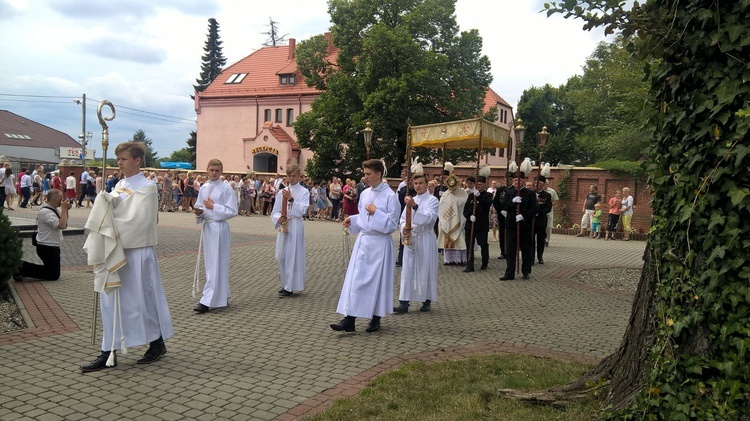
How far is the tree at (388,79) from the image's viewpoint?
34.8 metres

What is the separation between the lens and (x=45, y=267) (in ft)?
32.9

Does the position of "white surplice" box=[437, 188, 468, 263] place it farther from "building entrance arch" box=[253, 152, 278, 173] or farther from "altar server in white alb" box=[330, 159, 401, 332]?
"building entrance arch" box=[253, 152, 278, 173]

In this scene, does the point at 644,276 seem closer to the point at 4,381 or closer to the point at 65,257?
the point at 4,381

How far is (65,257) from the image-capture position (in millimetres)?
12883

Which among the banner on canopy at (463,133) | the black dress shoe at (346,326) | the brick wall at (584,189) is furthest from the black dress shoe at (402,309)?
the brick wall at (584,189)

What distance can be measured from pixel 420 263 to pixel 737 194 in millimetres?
5831

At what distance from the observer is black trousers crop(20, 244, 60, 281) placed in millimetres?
9977

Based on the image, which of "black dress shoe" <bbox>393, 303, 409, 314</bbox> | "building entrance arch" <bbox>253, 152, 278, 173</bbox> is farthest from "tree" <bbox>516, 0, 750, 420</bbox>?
"building entrance arch" <bbox>253, 152, 278, 173</bbox>

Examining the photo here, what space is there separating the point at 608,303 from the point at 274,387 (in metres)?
6.37

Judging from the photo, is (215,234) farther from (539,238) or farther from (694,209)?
(539,238)

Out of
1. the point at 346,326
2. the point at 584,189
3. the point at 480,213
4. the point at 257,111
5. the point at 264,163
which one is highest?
the point at 257,111

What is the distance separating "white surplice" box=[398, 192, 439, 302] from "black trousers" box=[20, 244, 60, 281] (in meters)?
5.82

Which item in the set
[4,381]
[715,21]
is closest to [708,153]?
[715,21]

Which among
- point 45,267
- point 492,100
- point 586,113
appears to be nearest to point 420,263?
point 45,267
